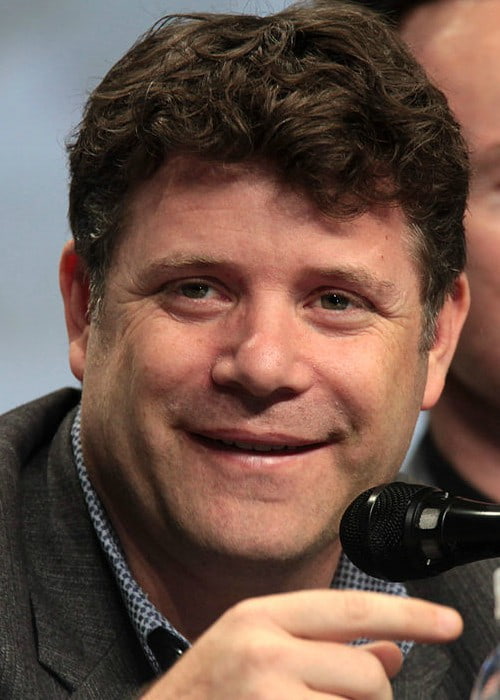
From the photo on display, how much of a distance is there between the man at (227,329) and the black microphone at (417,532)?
18.5 inches

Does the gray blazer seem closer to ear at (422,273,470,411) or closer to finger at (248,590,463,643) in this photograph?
ear at (422,273,470,411)

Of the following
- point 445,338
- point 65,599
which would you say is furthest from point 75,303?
point 445,338

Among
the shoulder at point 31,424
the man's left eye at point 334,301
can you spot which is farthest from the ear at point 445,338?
the shoulder at point 31,424

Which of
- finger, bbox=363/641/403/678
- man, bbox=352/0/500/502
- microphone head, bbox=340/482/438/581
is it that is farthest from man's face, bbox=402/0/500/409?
finger, bbox=363/641/403/678

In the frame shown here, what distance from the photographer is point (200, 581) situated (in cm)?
226

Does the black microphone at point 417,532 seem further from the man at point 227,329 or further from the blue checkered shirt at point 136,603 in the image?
Answer: the blue checkered shirt at point 136,603

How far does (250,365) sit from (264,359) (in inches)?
0.9

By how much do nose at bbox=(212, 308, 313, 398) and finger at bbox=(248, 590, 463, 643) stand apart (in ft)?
1.89

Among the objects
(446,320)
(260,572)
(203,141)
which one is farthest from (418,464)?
(203,141)

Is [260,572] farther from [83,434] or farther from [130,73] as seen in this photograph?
[130,73]

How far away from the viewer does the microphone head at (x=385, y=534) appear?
152 cm

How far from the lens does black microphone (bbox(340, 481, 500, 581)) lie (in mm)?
1477

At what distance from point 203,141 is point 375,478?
0.65 m

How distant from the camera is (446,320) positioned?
2.47m
